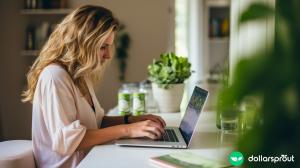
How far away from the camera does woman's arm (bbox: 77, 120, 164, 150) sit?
1.45 metres

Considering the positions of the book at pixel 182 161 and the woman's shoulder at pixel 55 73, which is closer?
the book at pixel 182 161

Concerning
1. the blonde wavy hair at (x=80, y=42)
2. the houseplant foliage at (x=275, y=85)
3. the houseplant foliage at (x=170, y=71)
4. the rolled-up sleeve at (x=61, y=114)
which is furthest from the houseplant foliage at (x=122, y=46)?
the houseplant foliage at (x=275, y=85)

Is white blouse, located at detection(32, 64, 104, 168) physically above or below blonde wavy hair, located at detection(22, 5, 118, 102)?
below

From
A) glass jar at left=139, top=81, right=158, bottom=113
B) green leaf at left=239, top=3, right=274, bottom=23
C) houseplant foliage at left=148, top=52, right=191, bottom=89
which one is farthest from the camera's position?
glass jar at left=139, top=81, right=158, bottom=113

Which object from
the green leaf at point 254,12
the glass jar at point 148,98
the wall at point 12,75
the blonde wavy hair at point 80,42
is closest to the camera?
the green leaf at point 254,12

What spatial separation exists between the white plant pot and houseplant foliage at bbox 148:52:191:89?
0.08 feet

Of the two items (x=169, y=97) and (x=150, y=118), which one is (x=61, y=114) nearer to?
(x=150, y=118)

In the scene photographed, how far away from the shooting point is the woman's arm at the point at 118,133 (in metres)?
1.45

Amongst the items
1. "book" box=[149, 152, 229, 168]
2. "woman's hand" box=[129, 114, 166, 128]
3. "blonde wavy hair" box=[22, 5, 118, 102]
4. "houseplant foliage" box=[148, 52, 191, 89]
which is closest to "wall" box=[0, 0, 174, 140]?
"houseplant foliage" box=[148, 52, 191, 89]

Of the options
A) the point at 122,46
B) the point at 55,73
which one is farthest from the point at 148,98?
the point at 122,46

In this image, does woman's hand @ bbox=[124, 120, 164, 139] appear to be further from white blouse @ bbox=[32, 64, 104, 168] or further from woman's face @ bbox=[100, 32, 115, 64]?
woman's face @ bbox=[100, 32, 115, 64]

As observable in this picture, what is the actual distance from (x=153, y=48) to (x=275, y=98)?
3.80 meters

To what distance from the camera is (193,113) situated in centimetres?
151

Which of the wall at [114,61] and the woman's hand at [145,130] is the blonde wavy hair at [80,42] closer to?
the woman's hand at [145,130]
